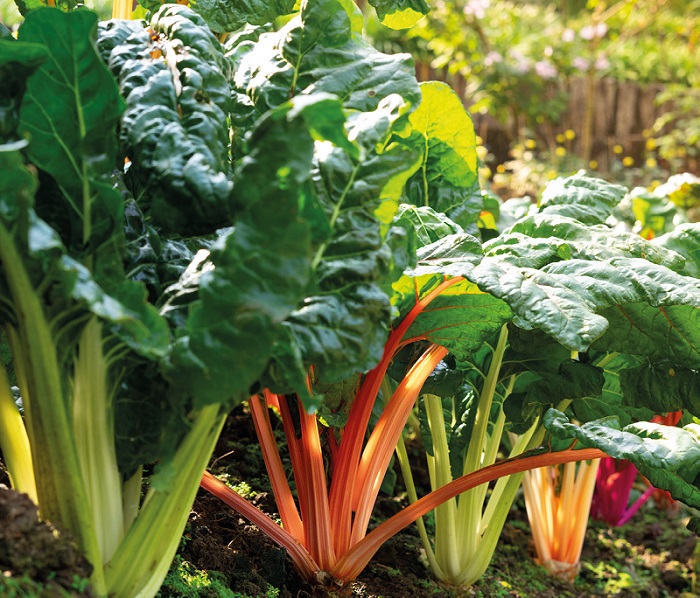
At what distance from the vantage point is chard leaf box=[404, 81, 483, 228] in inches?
78.6

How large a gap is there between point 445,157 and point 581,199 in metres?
0.43

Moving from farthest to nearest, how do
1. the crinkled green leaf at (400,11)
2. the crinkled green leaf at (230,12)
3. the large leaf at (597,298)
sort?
the crinkled green leaf at (400,11)
the crinkled green leaf at (230,12)
the large leaf at (597,298)

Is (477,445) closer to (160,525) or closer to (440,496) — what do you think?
(440,496)

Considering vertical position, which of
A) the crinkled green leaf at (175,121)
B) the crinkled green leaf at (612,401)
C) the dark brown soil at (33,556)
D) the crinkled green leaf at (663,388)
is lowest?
the crinkled green leaf at (612,401)

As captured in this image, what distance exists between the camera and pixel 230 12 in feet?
5.95

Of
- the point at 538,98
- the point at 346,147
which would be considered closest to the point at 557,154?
the point at 538,98

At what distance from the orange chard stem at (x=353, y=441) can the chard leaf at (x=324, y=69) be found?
431mm

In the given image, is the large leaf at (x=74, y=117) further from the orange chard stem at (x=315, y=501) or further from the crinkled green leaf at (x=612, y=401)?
the crinkled green leaf at (x=612, y=401)

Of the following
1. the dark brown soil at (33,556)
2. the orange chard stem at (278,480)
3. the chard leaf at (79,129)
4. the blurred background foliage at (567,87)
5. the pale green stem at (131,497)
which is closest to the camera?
the dark brown soil at (33,556)

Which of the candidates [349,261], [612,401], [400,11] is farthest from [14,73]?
[612,401]

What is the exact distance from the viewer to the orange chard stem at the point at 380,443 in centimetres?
167

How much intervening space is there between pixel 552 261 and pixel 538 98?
6.75m

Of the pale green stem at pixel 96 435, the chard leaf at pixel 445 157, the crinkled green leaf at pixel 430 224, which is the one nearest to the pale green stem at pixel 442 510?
the crinkled green leaf at pixel 430 224

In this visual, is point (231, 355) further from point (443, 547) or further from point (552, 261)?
point (443, 547)
